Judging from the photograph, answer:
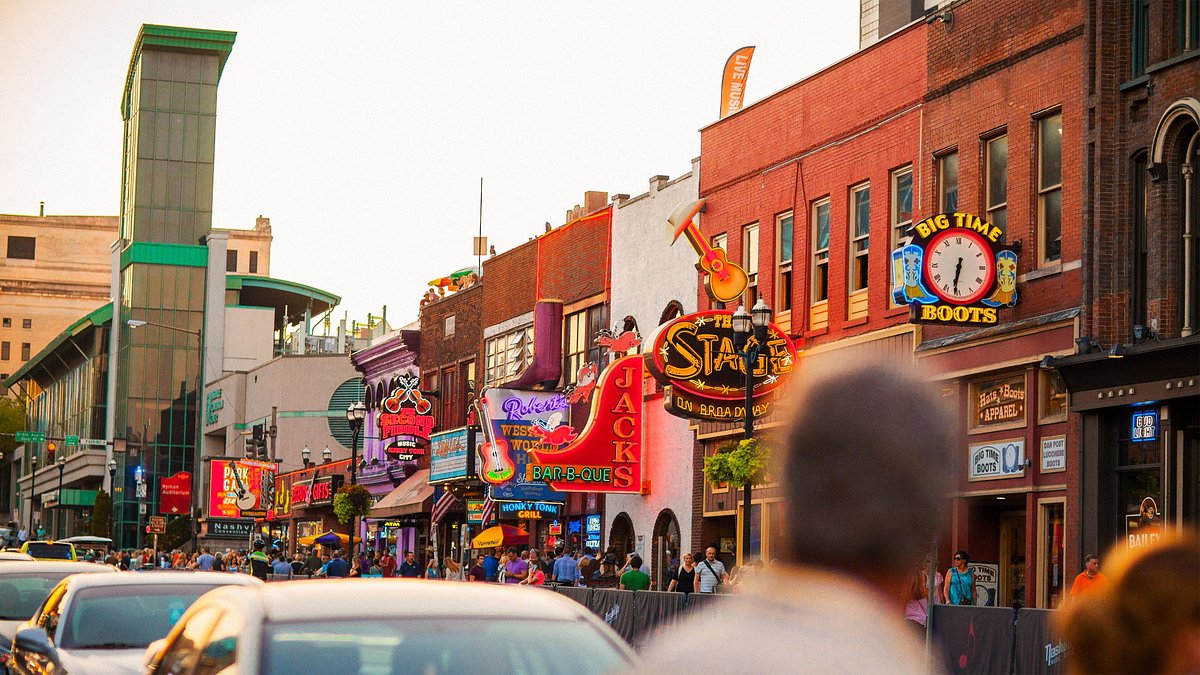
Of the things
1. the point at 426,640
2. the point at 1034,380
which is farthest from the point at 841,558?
the point at 1034,380

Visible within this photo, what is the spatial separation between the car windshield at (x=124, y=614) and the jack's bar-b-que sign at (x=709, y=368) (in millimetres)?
18471

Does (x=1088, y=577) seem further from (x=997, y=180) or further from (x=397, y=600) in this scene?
(x=397, y=600)

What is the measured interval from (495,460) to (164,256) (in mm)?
66243

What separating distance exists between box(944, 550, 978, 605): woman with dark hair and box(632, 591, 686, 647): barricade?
3.67m

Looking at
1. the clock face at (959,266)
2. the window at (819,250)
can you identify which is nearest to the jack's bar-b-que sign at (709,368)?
the window at (819,250)

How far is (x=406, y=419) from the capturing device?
5188cm

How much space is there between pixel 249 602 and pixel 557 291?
37.3 metres

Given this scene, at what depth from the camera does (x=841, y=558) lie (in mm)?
3059

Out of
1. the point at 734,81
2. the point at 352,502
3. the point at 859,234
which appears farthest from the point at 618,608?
the point at 352,502

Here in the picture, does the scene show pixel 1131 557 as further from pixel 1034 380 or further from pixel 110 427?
pixel 110 427

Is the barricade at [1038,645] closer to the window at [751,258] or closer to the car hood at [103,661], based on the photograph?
the car hood at [103,661]

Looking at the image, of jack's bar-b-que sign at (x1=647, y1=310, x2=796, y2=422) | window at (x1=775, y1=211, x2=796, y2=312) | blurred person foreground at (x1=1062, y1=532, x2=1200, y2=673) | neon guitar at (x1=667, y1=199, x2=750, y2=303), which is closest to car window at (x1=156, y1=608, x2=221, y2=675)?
blurred person foreground at (x1=1062, y1=532, x2=1200, y2=673)

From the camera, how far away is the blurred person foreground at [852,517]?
2.96m

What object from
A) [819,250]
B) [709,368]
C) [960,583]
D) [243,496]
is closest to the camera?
[960,583]
